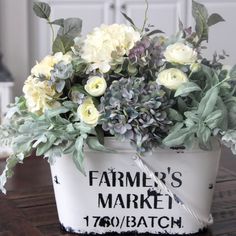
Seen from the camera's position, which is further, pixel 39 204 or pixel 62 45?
pixel 39 204

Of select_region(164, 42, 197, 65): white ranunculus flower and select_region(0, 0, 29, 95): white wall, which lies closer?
select_region(164, 42, 197, 65): white ranunculus flower

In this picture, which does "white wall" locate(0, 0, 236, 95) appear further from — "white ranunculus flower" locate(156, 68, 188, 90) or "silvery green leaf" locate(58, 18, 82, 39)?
"white ranunculus flower" locate(156, 68, 188, 90)

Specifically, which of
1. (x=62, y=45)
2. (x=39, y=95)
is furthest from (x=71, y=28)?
(x=39, y=95)

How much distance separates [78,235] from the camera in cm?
92

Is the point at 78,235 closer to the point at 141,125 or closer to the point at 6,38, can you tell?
the point at 141,125

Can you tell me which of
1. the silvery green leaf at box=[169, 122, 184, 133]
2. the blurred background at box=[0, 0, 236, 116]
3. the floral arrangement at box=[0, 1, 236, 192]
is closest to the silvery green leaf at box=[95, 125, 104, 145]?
the floral arrangement at box=[0, 1, 236, 192]

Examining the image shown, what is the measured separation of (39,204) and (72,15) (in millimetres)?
2576

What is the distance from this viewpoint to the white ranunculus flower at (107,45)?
2.81 ft

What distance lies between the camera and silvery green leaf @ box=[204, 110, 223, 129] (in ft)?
2.64

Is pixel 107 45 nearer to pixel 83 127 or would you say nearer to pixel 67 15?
pixel 83 127

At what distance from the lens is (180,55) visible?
2.79 ft

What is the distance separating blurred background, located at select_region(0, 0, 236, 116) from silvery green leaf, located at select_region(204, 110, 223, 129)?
2.45 m

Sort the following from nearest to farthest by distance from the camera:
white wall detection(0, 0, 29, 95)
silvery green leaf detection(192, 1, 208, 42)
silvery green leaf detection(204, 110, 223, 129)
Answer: silvery green leaf detection(204, 110, 223, 129), silvery green leaf detection(192, 1, 208, 42), white wall detection(0, 0, 29, 95)

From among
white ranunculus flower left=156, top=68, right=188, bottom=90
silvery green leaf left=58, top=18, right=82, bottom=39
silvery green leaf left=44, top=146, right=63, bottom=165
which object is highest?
silvery green leaf left=58, top=18, right=82, bottom=39
